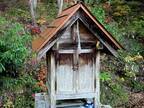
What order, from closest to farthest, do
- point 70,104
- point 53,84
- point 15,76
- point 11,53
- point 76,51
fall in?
point 76,51, point 53,84, point 70,104, point 11,53, point 15,76

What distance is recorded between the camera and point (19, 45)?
11.5m

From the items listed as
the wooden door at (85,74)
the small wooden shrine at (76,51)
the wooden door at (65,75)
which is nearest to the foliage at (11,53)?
the small wooden shrine at (76,51)

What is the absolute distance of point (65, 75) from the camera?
25.7ft

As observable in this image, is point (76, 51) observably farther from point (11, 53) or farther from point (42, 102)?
point (11, 53)

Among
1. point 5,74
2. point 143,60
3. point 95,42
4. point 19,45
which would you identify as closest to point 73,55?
point 95,42

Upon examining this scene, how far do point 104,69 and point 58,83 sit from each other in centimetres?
687

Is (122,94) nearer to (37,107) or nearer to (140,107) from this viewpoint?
(140,107)

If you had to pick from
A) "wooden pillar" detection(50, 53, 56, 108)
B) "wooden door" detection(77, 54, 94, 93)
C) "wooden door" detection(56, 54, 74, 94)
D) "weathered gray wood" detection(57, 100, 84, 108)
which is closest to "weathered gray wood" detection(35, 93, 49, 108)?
"weathered gray wood" detection(57, 100, 84, 108)

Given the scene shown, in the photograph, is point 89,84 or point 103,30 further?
point 89,84

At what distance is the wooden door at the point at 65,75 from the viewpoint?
7805 millimetres

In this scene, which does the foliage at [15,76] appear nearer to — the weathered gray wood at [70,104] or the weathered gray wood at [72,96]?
the weathered gray wood at [70,104]

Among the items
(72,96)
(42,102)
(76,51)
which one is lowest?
(42,102)

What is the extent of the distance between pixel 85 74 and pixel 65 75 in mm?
484

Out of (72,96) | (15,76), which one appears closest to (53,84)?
(72,96)
